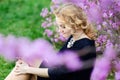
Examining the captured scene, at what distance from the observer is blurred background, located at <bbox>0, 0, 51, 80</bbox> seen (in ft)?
16.0

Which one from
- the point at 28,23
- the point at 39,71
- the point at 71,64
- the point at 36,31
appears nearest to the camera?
the point at 71,64

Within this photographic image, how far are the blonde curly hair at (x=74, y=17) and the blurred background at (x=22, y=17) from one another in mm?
2400

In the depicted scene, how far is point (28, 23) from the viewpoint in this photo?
527cm

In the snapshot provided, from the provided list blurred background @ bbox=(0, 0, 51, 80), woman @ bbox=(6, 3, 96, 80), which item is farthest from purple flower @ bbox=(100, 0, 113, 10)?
blurred background @ bbox=(0, 0, 51, 80)

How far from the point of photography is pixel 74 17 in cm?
220

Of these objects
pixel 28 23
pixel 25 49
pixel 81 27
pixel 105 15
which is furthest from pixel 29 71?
pixel 28 23

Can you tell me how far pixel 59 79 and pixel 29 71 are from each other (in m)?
0.20

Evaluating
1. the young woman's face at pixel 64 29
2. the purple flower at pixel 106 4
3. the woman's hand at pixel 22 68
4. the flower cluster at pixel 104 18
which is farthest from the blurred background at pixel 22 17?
the young woman's face at pixel 64 29

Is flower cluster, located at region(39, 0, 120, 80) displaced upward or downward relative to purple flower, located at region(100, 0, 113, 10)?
downward

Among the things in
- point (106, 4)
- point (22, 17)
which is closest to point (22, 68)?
point (106, 4)

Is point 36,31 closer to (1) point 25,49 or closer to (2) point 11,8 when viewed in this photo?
(2) point 11,8

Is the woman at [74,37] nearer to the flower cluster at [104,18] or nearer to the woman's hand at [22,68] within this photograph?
the woman's hand at [22,68]

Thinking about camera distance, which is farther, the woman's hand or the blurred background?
the blurred background

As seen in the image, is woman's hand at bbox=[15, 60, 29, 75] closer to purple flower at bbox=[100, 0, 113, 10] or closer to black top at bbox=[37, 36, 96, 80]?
black top at bbox=[37, 36, 96, 80]
